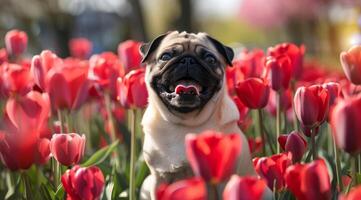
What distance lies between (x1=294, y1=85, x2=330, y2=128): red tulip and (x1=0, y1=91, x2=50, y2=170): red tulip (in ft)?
2.25

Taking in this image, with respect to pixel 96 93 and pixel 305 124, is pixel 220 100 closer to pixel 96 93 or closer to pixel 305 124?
pixel 305 124

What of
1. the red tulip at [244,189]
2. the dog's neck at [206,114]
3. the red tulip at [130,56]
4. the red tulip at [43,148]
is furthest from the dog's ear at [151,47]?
the red tulip at [244,189]

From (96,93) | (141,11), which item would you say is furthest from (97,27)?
(96,93)

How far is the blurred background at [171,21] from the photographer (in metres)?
15.5

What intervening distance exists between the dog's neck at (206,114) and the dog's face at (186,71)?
2 cm

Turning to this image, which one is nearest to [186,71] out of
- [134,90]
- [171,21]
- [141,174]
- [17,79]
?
[134,90]

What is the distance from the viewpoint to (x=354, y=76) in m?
2.04

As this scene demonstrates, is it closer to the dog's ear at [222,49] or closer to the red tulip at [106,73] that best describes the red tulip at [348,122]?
the dog's ear at [222,49]

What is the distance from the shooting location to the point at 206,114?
2021mm

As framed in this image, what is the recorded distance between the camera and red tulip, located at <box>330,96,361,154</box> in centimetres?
126

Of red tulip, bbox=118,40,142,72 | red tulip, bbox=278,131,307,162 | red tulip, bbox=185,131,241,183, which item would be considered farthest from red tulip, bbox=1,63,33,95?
red tulip, bbox=185,131,241,183

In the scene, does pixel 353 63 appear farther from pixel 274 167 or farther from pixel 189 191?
pixel 189 191

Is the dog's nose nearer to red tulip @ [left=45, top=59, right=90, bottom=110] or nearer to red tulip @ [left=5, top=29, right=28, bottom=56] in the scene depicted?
red tulip @ [left=45, top=59, right=90, bottom=110]

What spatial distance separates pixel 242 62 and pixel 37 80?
95 centimetres
